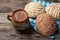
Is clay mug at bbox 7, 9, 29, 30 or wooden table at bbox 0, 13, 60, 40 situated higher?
clay mug at bbox 7, 9, 29, 30

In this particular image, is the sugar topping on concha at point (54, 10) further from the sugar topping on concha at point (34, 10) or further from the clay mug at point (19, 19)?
the clay mug at point (19, 19)

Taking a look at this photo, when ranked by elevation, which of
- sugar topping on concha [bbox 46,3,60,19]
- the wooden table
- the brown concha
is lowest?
the wooden table

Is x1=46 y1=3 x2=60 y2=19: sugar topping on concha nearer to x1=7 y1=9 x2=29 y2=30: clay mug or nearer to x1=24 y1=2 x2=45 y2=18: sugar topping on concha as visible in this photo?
x1=24 y1=2 x2=45 y2=18: sugar topping on concha

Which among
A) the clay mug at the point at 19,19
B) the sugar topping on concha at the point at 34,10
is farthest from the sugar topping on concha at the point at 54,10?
the clay mug at the point at 19,19

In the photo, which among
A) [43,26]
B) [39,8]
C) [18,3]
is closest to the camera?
[43,26]

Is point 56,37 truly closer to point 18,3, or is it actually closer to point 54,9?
point 54,9

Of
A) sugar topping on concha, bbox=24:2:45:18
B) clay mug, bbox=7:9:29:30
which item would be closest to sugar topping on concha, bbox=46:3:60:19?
sugar topping on concha, bbox=24:2:45:18

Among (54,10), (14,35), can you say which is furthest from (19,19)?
(54,10)

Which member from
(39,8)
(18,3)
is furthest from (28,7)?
(18,3)
